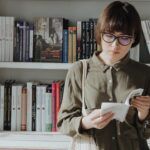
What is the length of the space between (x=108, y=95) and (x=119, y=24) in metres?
0.23

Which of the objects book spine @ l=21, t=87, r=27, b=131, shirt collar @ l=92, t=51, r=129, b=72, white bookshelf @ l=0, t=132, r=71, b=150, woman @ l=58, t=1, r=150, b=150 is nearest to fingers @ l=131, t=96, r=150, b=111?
woman @ l=58, t=1, r=150, b=150

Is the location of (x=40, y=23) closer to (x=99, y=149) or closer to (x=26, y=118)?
(x=26, y=118)

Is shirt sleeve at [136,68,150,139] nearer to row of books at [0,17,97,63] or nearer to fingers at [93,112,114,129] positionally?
fingers at [93,112,114,129]

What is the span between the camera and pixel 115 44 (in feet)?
3.64

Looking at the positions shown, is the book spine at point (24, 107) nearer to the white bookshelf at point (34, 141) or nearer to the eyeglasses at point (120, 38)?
the white bookshelf at point (34, 141)

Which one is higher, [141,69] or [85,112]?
[141,69]

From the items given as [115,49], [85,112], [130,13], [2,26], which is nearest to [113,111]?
[85,112]

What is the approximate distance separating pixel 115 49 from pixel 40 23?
86cm

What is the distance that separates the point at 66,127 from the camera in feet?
3.69

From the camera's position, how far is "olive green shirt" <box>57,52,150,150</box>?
1.10 meters

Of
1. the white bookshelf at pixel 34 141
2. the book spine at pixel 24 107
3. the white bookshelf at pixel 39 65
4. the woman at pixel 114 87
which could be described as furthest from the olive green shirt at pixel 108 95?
the book spine at pixel 24 107

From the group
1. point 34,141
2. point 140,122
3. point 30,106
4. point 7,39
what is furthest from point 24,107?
point 140,122

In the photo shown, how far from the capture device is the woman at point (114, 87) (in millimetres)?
1095

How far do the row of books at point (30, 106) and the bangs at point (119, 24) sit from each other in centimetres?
83
